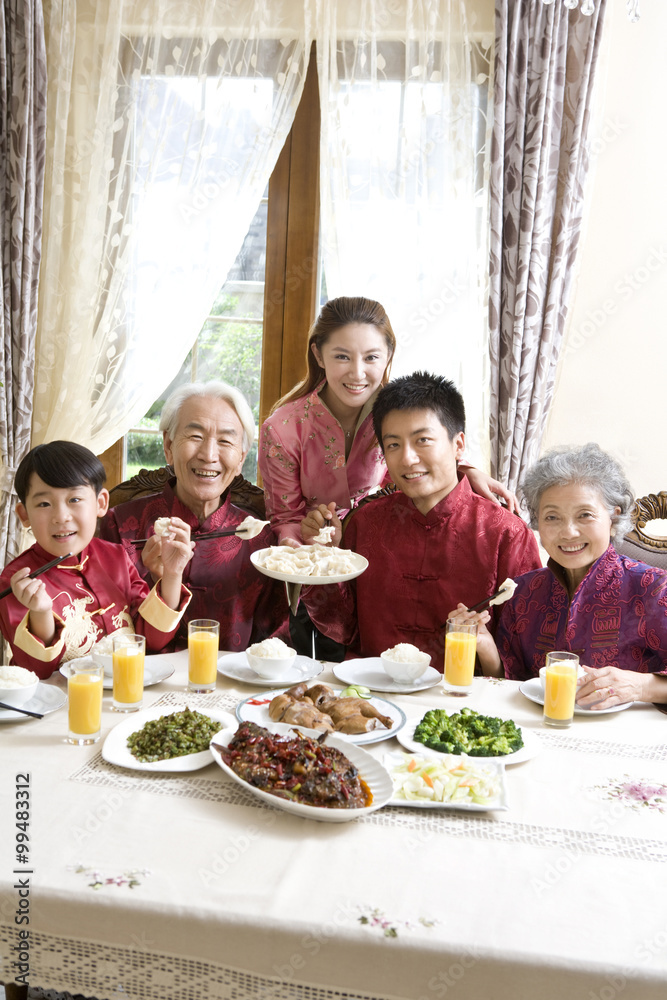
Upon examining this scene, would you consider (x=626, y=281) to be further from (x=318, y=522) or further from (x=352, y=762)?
(x=352, y=762)

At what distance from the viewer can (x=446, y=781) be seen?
137 cm

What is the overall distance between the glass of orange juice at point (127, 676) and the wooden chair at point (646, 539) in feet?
4.65

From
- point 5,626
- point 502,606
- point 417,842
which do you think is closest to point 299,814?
point 417,842

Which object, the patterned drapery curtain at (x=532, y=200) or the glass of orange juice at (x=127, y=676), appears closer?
the glass of orange juice at (x=127, y=676)

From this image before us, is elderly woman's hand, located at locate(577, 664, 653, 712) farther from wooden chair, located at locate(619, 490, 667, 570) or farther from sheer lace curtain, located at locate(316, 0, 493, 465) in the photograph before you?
sheer lace curtain, located at locate(316, 0, 493, 465)

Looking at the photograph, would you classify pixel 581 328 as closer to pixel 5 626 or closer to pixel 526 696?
pixel 526 696

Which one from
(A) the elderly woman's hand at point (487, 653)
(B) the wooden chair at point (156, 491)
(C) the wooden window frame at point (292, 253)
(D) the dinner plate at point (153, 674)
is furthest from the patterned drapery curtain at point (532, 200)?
(D) the dinner plate at point (153, 674)

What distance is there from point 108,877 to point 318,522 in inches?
61.4

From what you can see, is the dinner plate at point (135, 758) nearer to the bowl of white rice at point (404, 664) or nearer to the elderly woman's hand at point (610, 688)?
the bowl of white rice at point (404, 664)

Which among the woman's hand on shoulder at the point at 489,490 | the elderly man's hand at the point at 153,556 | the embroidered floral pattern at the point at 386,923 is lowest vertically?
the embroidered floral pattern at the point at 386,923

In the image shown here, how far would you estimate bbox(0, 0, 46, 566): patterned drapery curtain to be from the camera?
3.84 meters

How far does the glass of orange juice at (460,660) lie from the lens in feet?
6.13

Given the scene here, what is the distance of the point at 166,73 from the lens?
3.89 metres

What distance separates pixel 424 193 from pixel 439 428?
176 centimetres
